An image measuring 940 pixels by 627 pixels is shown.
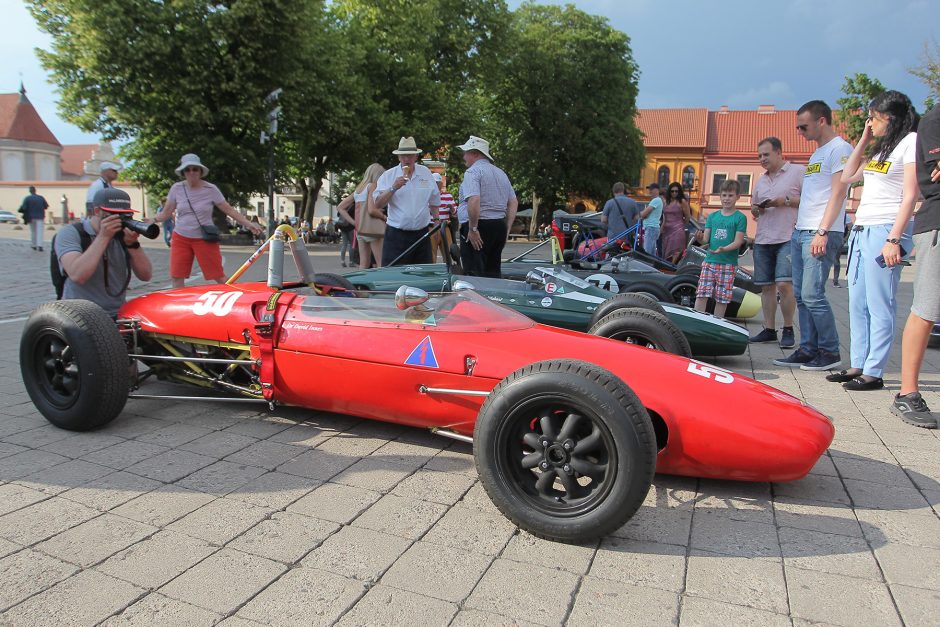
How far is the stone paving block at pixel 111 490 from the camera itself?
2601mm

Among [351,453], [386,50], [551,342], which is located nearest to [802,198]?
[551,342]

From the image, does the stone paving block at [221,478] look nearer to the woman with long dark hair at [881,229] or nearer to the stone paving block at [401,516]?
the stone paving block at [401,516]

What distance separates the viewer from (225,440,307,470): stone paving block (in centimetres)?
306

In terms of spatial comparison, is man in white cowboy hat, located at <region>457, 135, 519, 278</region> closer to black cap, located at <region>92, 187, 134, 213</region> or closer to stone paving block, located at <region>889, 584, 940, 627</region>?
black cap, located at <region>92, 187, 134, 213</region>

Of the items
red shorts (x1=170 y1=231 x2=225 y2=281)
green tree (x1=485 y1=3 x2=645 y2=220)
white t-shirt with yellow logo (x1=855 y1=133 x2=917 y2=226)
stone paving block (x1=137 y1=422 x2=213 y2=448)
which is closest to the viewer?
stone paving block (x1=137 y1=422 x2=213 y2=448)

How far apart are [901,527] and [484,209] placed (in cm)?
481

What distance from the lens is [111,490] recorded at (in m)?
2.72

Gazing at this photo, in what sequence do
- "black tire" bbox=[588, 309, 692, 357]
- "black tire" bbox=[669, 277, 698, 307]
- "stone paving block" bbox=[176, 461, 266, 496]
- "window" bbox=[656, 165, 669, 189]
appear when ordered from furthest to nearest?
"window" bbox=[656, 165, 669, 189]
"black tire" bbox=[669, 277, 698, 307]
"black tire" bbox=[588, 309, 692, 357]
"stone paving block" bbox=[176, 461, 266, 496]

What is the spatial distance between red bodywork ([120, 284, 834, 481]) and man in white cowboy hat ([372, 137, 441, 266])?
2997mm

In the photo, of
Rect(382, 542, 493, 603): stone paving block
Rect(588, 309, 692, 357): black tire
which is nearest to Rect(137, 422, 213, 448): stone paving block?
Rect(382, 542, 493, 603): stone paving block

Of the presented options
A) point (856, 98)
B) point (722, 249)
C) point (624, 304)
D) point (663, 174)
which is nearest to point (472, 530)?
point (624, 304)

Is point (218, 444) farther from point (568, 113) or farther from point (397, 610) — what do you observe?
point (568, 113)

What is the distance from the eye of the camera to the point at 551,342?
3.08m

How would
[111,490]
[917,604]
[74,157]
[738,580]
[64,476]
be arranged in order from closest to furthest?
[917,604]
[738,580]
[111,490]
[64,476]
[74,157]
